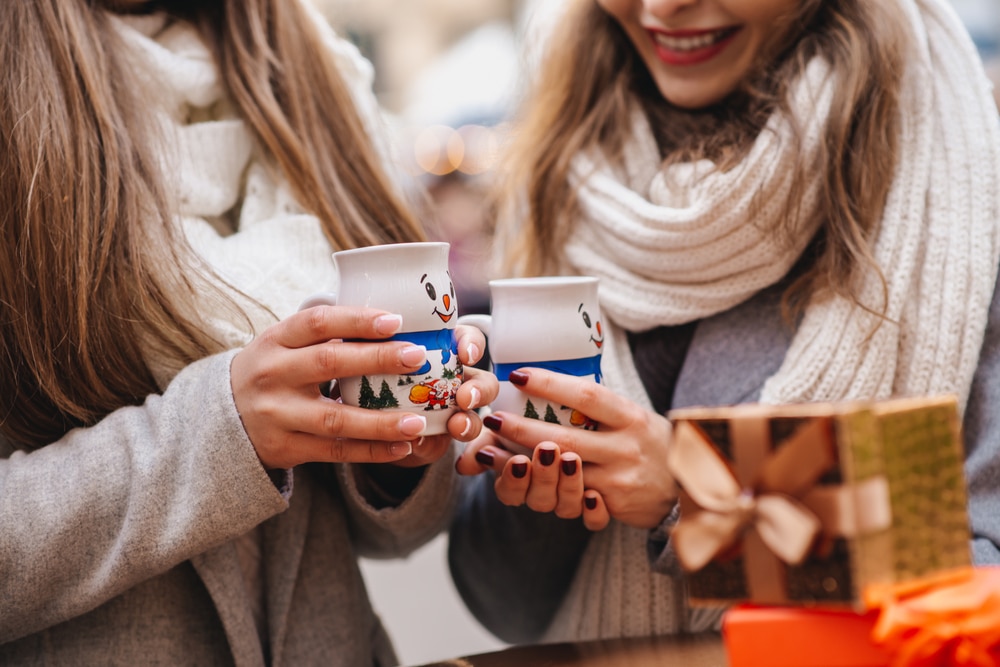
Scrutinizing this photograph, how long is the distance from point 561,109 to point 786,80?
299 mm

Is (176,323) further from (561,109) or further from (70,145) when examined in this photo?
(561,109)

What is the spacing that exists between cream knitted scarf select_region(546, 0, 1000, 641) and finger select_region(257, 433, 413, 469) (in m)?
0.37

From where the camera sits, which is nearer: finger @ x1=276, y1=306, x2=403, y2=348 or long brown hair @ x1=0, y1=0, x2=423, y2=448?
finger @ x1=276, y1=306, x2=403, y2=348

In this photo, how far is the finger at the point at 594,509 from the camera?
825mm

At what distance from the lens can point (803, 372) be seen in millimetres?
924

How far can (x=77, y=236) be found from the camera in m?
0.82

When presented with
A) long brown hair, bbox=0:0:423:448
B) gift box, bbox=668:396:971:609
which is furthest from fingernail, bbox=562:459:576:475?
long brown hair, bbox=0:0:423:448

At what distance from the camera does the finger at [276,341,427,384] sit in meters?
0.67

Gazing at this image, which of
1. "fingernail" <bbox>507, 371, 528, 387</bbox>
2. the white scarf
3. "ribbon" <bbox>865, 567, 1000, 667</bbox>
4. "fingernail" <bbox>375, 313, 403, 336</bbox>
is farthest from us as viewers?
the white scarf

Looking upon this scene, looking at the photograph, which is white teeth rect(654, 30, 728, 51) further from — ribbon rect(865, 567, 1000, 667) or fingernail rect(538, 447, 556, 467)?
ribbon rect(865, 567, 1000, 667)

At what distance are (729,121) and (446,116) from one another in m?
3.38

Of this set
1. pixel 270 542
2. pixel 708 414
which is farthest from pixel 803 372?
pixel 270 542

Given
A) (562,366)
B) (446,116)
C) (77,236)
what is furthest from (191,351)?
(446,116)

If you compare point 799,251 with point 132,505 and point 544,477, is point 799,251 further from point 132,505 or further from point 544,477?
point 132,505
